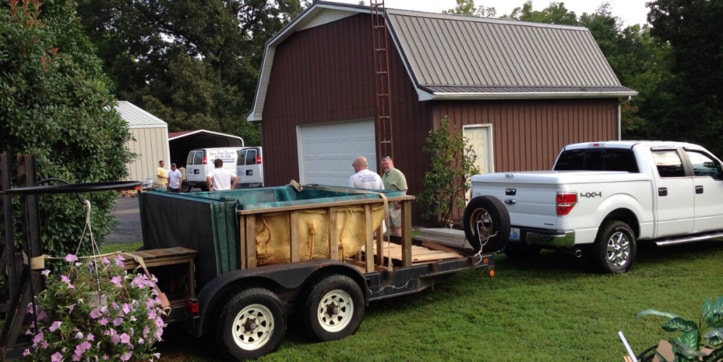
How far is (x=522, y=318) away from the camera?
6.58 metres

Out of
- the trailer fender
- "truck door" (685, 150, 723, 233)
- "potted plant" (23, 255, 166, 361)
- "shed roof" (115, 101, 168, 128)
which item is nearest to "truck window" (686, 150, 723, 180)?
"truck door" (685, 150, 723, 233)

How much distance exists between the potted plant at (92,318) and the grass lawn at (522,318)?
130cm

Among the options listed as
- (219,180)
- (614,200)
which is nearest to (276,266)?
(614,200)

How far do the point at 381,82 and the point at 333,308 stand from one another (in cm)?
886

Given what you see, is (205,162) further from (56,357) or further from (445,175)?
(56,357)

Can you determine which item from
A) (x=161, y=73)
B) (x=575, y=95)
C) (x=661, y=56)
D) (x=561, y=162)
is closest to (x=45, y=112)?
(x=561, y=162)

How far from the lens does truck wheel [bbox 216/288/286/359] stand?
542cm

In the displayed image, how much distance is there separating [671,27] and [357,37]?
43.5 ft

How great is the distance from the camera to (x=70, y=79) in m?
6.59

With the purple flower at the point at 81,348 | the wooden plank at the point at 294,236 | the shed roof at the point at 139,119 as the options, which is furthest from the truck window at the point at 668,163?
the shed roof at the point at 139,119

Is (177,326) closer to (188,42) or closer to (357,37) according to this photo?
(357,37)

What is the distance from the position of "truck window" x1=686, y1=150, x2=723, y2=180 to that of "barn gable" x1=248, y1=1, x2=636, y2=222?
4.79 meters

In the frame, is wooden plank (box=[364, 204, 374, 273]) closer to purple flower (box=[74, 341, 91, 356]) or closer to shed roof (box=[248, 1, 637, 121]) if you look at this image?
purple flower (box=[74, 341, 91, 356])

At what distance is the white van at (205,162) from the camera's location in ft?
88.7
